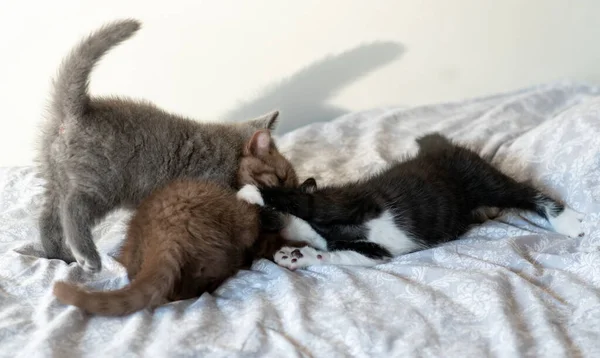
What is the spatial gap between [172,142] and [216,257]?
1.62 feet

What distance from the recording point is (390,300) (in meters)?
1.48

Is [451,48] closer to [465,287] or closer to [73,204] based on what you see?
[465,287]

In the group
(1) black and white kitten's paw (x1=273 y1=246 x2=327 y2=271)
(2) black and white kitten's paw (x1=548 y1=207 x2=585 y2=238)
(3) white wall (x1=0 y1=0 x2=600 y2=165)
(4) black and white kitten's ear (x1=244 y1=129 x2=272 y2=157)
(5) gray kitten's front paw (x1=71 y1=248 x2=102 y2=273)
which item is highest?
(3) white wall (x1=0 y1=0 x2=600 y2=165)

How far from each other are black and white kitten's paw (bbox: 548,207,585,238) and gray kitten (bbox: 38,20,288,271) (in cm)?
116

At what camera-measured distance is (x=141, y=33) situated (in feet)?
8.54

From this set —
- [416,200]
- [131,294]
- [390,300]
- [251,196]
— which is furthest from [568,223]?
[131,294]

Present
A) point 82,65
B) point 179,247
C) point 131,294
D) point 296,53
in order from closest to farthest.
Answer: point 131,294
point 179,247
point 82,65
point 296,53

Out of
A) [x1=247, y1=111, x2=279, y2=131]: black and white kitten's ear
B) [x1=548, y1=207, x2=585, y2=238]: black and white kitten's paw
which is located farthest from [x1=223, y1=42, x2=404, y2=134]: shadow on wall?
[x1=548, y1=207, x2=585, y2=238]: black and white kitten's paw

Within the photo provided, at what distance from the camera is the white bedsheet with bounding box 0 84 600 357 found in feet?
4.20

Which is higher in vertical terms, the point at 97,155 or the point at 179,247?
the point at 97,155

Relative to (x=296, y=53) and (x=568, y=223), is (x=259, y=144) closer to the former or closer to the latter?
(x=296, y=53)

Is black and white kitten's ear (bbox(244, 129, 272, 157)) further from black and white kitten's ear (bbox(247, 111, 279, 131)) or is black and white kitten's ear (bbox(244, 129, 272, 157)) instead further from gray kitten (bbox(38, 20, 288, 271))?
black and white kitten's ear (bbox(247, 111, 279, 131))

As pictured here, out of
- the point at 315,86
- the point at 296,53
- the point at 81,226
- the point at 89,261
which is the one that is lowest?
the point at 89,261

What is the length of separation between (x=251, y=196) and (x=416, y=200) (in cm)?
57
